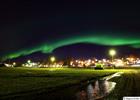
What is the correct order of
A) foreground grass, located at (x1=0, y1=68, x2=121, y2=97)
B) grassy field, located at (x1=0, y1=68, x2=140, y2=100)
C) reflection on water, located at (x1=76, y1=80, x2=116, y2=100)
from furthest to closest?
foreground grass, located at (x1=0, y1=68, x2=121, y2=97), grassy field, located at (x1=0, y1=68, x2=140, y2=100), reflection on water, located at (x1=76, y1=80, x2=116, y2=100)

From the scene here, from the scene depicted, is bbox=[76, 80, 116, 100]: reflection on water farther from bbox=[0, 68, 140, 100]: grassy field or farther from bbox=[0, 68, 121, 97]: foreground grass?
bbox=[0, 68, 121, 97]: foreground grass

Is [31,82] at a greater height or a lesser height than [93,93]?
greater

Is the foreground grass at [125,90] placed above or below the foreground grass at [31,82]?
below

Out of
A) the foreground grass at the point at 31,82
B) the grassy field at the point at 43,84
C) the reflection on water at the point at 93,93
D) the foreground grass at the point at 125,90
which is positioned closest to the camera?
the reflection on water at the point at 93,93

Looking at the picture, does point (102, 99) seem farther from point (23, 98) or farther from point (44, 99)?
point (23, 98)

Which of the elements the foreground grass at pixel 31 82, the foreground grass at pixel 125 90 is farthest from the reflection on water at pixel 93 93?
the foreground grass at pixel 31 82

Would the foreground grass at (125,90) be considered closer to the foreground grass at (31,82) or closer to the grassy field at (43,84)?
the grassy field at (43,84)

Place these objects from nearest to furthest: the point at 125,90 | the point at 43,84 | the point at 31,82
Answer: the point at 125,90
the point at 43,84
the point at 31,82

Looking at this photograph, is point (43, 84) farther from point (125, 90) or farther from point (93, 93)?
point (125, 90)

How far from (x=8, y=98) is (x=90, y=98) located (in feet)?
16.4

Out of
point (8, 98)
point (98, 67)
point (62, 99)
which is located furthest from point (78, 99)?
point (98, 67)

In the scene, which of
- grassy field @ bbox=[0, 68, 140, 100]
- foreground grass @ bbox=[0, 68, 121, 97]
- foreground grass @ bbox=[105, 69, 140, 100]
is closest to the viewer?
foreground grass @ bbox=[105, 69, 140, 100]

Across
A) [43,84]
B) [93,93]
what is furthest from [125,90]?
[43,84]

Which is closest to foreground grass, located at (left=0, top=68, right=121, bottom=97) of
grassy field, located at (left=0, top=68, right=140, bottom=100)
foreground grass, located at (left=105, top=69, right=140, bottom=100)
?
grassy field, located at (left=0, top=68, right=140, bottom=100)
